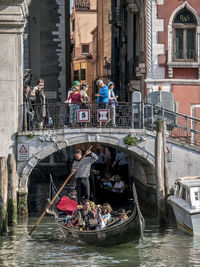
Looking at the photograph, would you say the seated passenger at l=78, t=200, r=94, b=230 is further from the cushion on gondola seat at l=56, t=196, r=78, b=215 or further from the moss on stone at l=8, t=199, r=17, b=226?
the moss on stone at l=8, t=199, r=17, b=226

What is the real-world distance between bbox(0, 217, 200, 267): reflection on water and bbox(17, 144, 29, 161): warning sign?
1.99m

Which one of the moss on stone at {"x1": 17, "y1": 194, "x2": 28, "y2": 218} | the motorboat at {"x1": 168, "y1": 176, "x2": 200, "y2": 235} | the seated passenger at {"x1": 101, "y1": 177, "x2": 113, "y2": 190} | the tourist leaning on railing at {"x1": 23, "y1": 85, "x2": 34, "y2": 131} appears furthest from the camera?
the seated passenger at {"x1": 101, "y1": 177, "x2": 113, "y2": 190}

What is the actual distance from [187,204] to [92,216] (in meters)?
2.23

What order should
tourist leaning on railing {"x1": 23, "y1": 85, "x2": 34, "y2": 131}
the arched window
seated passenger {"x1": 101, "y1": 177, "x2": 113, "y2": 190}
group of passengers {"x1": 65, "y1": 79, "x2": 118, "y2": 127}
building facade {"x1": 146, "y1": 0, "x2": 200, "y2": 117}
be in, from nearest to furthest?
1. tourist leaning on railing {"x1": 23, "y1": 85, "x2": 34, "y2": 131}
2. group of passengers {"x1": 65, "y1": 79, "x2": 118, "y2": 127}
3. building facade {"x1": 146, "y1": 0, "x2": 200, "y2": 117}
4. the arched window
5. seated passenger {"x1": 101, "y1": 177, "x2": 113, "y2": 190}

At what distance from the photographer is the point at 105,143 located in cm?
1884

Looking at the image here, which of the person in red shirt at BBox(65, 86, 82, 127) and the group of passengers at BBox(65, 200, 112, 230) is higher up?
the person in red shirt at BBox(65, 86, 82, 127)

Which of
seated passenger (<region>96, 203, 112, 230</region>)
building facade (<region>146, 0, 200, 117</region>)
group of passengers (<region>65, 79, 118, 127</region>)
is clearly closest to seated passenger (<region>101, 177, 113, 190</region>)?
building facade (<region>146, 0, 200, 117</region>)

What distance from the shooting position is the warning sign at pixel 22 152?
60.1 feet

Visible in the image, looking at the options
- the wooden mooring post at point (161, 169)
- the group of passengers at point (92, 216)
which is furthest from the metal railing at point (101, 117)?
the group of passengers at point (92, 216)

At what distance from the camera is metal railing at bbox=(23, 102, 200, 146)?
61.5 ft

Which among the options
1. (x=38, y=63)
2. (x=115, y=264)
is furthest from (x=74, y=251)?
(x=38, y=63)

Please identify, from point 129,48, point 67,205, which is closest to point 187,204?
point 67,205

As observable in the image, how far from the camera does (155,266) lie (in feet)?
44.2

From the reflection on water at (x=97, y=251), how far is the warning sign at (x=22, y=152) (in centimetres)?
199
